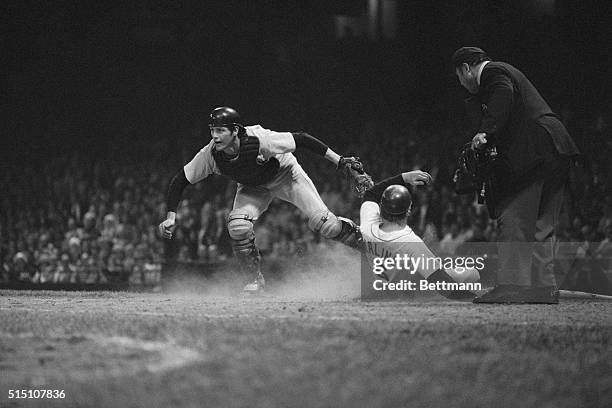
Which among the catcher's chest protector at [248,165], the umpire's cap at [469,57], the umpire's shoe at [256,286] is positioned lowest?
the umpire's shoe at [256,286]

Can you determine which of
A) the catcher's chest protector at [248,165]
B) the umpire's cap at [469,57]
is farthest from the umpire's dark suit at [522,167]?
the catcher's chest protector at [248,165]

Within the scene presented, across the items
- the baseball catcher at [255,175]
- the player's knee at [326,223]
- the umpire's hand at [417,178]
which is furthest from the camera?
the player's knee at [326,223]

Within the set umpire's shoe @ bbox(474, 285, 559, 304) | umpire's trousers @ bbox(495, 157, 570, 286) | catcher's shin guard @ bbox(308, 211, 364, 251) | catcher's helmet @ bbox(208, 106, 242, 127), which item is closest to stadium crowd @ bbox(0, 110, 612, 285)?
catcher's shin guard @ bbox(308, 211, 364, 251)

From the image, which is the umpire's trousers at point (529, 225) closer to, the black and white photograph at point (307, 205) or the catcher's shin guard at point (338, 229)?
the black and white photograph at point (307, 205)

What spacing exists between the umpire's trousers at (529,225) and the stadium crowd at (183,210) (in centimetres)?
330

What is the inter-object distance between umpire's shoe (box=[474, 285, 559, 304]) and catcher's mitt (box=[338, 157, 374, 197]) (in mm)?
1407

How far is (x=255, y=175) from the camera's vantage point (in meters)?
7.24

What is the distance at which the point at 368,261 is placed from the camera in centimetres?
701

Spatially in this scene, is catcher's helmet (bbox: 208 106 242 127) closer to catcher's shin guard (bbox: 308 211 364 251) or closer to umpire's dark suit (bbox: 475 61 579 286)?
catcher's shin guard (bbox: 308 211 364 251)

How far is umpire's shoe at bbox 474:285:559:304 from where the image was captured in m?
6.23

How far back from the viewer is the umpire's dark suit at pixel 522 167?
6.06 metres

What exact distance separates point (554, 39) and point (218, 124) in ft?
27.9

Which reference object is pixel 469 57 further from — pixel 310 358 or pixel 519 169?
pixel 310 358

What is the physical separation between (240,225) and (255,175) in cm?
46
